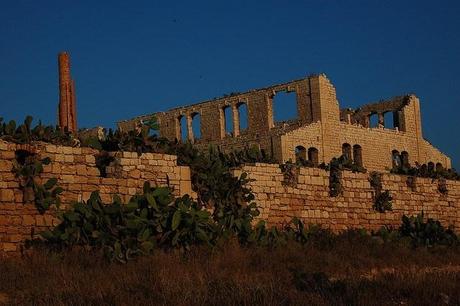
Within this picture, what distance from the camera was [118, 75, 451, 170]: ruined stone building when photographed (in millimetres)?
39625

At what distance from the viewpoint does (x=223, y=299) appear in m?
8.65

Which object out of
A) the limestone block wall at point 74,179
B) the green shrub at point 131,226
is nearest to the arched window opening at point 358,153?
the limestone block wall at point 74,179

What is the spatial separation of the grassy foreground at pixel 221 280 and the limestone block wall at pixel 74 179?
0.60 metres

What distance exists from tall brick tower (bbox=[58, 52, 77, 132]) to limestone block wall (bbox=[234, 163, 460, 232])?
726 centimetres

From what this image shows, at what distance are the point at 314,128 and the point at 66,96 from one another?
21216 mm

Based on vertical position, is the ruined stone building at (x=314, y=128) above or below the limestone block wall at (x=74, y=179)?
above

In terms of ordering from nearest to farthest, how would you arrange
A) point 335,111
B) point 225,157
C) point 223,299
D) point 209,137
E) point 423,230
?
1. point 223,299
2. point 225,157
3. point 423,230
4. point 335,111
5. point 209,137

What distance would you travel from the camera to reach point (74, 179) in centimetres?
1313

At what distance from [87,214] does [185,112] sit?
1363 inches

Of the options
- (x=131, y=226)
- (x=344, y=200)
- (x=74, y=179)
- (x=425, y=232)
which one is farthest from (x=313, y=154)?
(x=131, y=226)

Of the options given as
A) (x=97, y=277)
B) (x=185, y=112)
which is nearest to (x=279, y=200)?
(x=97, y=277)

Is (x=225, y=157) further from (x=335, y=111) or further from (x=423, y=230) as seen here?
(x=335, y=111)

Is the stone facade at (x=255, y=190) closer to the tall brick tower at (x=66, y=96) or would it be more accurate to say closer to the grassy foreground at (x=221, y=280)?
the grassy foreground at (x=221, y=280)

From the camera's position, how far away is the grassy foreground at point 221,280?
28.9ft
